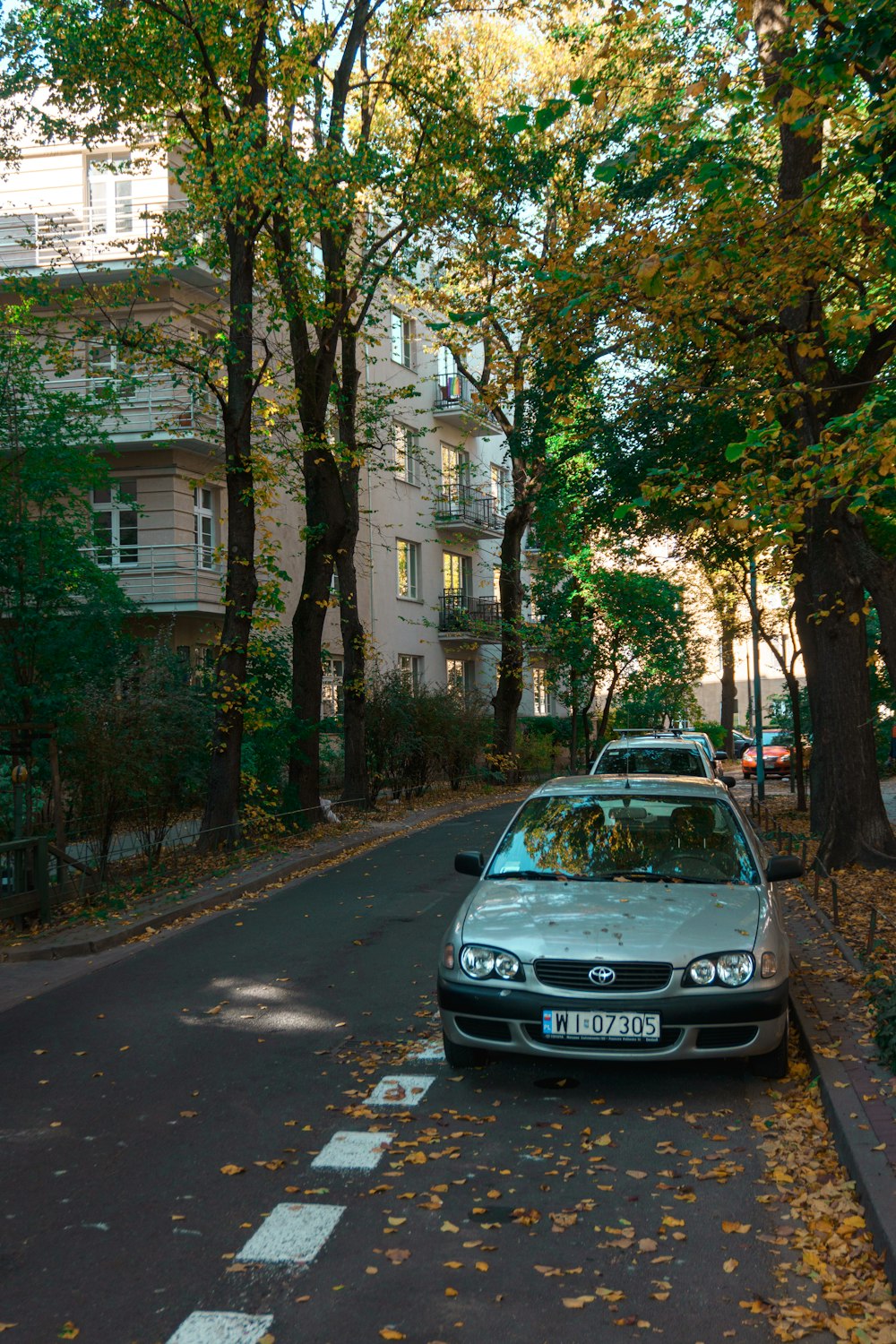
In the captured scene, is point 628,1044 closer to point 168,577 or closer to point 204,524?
point 168,577

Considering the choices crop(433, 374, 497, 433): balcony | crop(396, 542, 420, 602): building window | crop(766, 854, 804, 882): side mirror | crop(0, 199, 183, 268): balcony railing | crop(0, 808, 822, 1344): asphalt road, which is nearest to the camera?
crop(0, 808, 822, 1344): asphalt road

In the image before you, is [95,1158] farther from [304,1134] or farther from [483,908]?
[483,908]

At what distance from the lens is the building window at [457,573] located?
1597 inches

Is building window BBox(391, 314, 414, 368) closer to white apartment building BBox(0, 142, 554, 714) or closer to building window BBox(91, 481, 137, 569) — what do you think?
white apartment building BBox(0, 142, 554, 714)

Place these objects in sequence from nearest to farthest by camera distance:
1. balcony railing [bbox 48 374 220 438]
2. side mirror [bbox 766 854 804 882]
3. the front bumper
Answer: the front bumper
side mirror [bbox 766 854 804 882]
balcony railing [bbox 48 374 220 438]

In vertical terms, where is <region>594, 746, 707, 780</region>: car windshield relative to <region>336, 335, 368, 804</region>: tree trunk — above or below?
below

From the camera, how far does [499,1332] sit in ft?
12.2

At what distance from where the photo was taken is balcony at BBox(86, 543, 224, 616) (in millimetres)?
26109

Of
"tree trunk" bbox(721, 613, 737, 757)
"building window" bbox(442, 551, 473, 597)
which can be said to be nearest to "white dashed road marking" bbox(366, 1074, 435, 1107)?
"building window" bbox(442, 551, 473, 597)

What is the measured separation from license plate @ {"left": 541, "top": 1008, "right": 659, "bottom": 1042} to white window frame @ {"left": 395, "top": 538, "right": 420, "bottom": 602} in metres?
30.6

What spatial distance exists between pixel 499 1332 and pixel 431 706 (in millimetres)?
24093

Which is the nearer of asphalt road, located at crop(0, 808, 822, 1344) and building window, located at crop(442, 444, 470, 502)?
asphalt road, located at crop(0, 808, 822, 1344)

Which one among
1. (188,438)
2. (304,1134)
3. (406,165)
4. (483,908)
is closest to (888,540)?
(406,165)

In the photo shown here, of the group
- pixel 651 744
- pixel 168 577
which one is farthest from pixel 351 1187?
pixel 168 577
